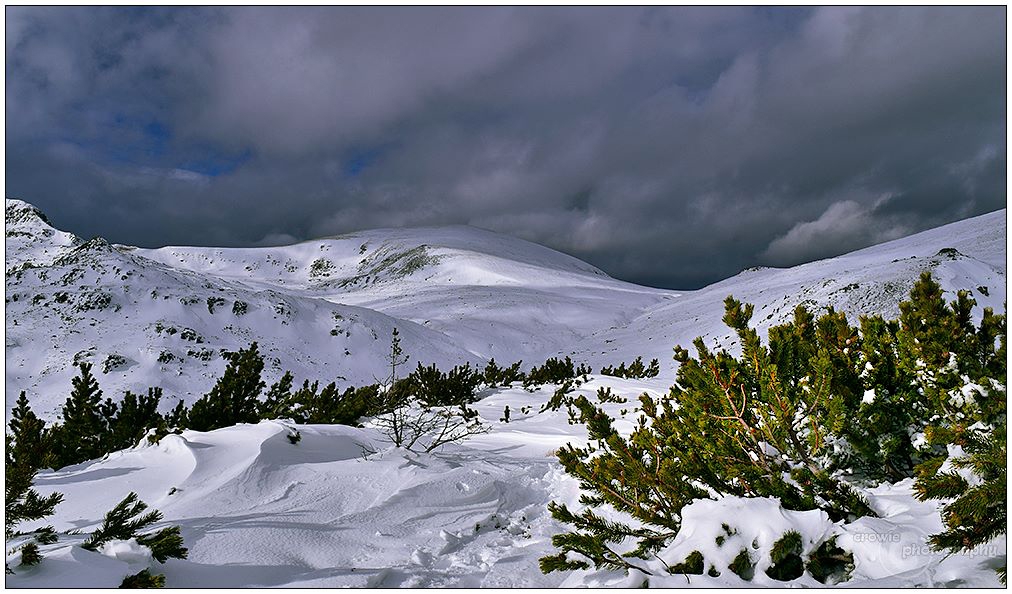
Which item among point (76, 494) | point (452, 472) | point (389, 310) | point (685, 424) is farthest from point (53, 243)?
point (685, 424)

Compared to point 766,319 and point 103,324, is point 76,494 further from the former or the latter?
point 766,319

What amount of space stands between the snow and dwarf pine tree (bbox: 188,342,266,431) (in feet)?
4.71

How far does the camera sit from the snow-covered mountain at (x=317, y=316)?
42.4 feet

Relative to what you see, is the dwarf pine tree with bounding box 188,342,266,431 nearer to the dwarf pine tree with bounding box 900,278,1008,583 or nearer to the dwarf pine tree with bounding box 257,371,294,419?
the dwarf pine tree with bounding box 257,371,294,419

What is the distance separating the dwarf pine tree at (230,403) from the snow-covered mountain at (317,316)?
626 cm

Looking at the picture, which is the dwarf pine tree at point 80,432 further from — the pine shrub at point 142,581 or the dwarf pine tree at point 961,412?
the dwarf pine tree at point 961,412

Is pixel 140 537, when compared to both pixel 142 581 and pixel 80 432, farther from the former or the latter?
pixel 80 432

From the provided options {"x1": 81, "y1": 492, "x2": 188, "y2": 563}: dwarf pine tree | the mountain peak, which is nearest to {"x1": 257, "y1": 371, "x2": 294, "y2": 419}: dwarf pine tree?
{"x1": 81, "y1": 492, "x2": 188, "y2": 563}: dwarf pine tree

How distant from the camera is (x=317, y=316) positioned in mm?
19328

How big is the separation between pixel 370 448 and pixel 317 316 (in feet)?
49.8

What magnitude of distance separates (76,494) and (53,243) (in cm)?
2549

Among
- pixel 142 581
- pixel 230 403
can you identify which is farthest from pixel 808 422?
pixel 230 403

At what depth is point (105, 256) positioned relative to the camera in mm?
18328

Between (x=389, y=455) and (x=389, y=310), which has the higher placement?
(x=389, y=310)
